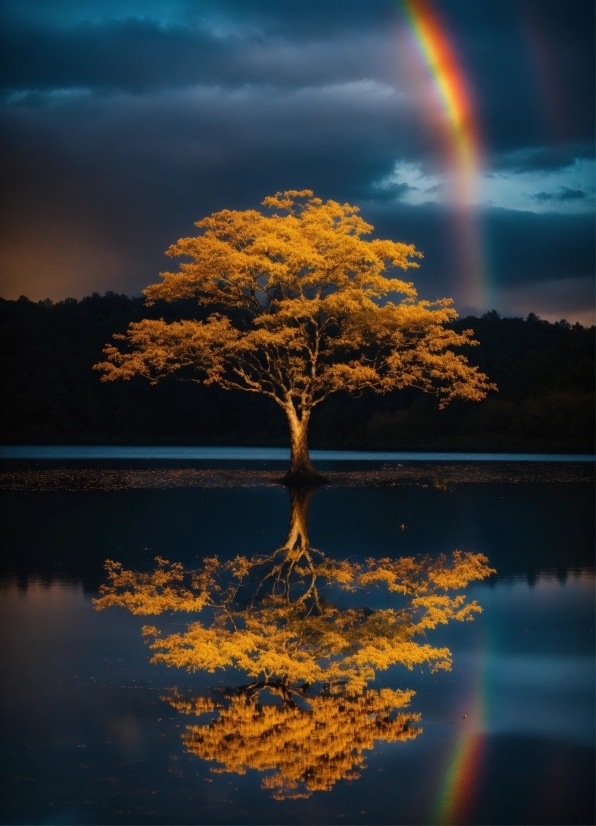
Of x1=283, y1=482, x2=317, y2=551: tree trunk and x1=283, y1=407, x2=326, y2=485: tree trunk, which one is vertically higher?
x1=283, y1=407, x2=326, y2=485: tree trunk

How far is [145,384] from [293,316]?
4265cm

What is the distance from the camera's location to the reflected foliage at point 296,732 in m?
4.46

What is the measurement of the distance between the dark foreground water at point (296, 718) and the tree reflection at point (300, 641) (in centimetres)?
4

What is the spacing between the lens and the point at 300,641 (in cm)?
693

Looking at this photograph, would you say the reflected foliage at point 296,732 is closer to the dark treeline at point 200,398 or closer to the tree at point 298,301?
the tree at point 298,301

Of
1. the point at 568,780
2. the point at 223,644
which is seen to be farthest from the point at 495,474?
the point at 568,780

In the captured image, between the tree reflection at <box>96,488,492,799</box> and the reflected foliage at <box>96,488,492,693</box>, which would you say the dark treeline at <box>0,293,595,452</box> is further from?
the tree reflection at <box>96,488,492,799</box>

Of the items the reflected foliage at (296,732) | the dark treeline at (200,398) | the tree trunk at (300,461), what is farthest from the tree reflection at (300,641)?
the dark treeline at (200,398)

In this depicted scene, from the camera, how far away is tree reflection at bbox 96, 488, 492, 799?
4.79m

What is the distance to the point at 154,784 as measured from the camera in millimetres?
4305

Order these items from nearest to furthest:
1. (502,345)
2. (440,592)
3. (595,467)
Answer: (440,592) < (595,467) < (502,345)

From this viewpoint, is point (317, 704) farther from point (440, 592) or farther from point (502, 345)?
point (502, 345)

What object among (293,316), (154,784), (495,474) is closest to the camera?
(154,784)

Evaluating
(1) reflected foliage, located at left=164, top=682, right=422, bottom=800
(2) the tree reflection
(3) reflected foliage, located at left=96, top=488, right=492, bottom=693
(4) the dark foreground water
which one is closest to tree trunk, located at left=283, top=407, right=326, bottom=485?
(4) the dark foreground water
